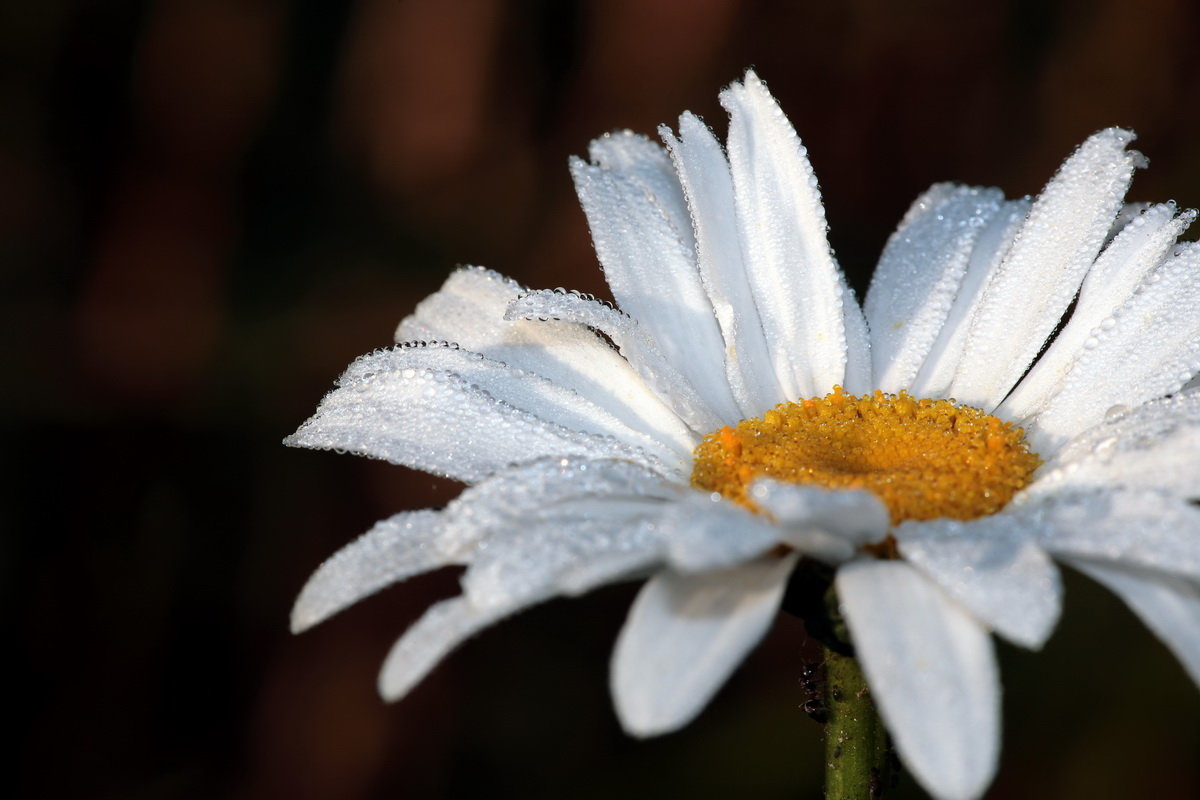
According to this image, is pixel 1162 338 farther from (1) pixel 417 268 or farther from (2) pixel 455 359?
(1) pixel 417 268

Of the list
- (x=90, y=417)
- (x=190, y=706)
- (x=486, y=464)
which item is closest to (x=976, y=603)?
(x=486, y=464)

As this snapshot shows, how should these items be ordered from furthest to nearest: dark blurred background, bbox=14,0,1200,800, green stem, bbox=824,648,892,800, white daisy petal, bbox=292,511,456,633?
1. dark blurred background, bbox=14,0,1200,800
2. green stem, bbox=824,648,892,800
3. white daisy petal, bbox=292,511,456,633

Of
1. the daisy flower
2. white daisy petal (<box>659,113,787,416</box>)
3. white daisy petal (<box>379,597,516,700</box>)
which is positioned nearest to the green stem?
the daisy flower

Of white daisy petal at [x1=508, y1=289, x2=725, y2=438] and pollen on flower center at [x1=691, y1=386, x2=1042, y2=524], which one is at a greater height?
white daisy petal at [x1=508, y1=289, x2=725, y2=438]

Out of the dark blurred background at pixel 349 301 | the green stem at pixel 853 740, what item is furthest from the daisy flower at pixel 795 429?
the dark blurred background at pixel 349 301

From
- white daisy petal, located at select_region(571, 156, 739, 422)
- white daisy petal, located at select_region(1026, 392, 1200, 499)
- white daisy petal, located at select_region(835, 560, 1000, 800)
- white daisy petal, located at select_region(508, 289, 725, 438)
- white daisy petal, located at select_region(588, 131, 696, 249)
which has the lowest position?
white daisy petal, located at select_region(835, 560, 1000, 800)

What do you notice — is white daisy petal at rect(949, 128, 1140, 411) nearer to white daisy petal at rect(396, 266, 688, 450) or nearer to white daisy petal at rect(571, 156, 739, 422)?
white daisy petal at rect(571, 156, 739, 422)

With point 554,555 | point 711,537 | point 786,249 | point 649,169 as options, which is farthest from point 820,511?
point 649,169

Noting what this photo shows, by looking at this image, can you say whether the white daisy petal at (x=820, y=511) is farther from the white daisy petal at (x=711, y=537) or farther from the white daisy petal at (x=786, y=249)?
the white daisy petal at (x=786, y=249)
